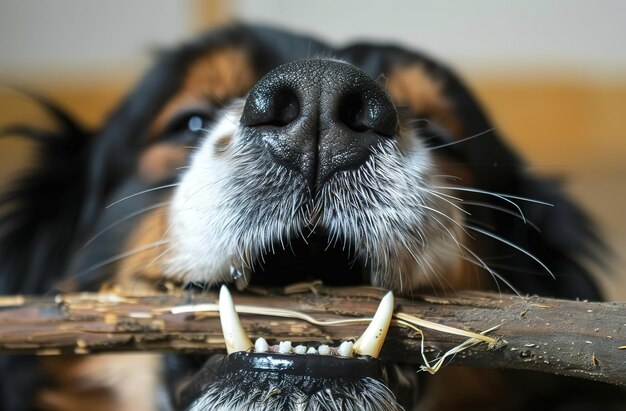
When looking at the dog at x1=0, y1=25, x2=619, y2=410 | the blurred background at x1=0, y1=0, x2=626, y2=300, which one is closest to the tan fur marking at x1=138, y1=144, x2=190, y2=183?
the dog at x1=0, y1=25, x2=619, y2=410

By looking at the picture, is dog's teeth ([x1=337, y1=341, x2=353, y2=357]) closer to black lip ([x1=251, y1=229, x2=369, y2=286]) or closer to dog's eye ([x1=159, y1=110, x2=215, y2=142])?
black lip ([x1=251, y1=229, x2=369, y2=286])

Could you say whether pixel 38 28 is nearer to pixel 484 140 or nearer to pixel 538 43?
pixel 538 43

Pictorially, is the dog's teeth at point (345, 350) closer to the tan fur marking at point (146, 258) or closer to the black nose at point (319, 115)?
the black nose at point (319, 115)

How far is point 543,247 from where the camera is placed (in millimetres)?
1680

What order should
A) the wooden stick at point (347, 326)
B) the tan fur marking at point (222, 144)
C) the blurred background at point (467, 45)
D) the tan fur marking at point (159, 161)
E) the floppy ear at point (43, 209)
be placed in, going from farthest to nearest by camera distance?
the blurred background at point (467, 45)
the floppy ear at point (43, 209)
the tan fur marking at point (159, 161)
the tan fur marking at point (222, 144)
the wooden stick at point (347, 326)

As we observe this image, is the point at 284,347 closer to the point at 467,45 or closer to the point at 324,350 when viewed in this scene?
the point at 324,350

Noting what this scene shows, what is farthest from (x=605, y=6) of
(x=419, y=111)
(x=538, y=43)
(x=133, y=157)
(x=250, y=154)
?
(x=250, y=154)

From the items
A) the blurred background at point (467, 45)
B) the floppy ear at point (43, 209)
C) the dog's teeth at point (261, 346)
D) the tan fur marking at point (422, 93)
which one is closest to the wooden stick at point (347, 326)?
the dog's teeth at point (261, 346)

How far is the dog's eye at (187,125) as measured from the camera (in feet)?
4.69

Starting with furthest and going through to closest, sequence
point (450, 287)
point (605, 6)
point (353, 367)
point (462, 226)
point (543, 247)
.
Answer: point (605, 6) < point (543, 247) < point (462, 226) < point (450, 287) < point (353, 367)

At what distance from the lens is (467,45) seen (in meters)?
3.85

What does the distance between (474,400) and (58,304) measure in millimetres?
806

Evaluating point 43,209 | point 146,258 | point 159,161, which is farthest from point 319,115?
point 43,209

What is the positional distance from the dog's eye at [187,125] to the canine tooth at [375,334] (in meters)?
0.62
